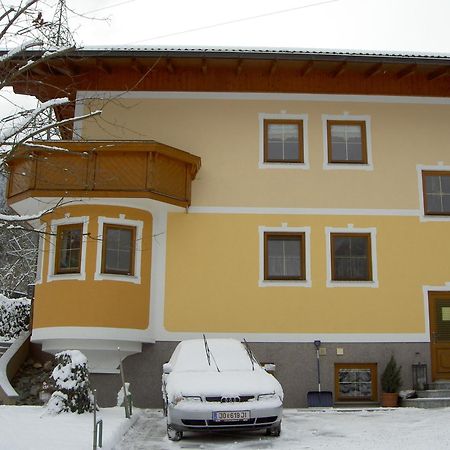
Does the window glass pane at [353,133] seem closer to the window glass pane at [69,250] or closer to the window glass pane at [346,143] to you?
the window glass pane at [346,143]

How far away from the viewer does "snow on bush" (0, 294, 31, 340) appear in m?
19.5

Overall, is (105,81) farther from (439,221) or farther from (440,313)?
(440,313)

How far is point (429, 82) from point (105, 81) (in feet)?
27.6

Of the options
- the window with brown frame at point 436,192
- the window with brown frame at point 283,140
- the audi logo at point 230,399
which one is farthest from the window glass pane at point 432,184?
the audi logo at point 230,399

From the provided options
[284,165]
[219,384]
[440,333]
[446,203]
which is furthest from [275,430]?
[446,203]

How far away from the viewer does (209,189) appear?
54.0ft

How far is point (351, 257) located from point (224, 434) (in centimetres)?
701

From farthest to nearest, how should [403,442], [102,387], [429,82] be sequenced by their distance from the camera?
[429,82] < [102,387] < [403,442]

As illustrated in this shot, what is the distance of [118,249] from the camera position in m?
15.4

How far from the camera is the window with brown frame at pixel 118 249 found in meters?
15.2

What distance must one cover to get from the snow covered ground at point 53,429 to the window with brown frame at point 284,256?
548 cm

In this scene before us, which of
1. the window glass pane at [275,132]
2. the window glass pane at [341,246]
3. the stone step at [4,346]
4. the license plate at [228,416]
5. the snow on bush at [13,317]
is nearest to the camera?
the license plate at [228,416]

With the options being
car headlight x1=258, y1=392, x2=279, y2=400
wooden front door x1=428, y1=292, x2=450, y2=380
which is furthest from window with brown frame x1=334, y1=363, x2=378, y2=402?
car headlight x1=258, y1=392, x2=279, y2=400

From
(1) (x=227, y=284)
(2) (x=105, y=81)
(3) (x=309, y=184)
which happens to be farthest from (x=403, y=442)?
(2) (x=105, y=81)
